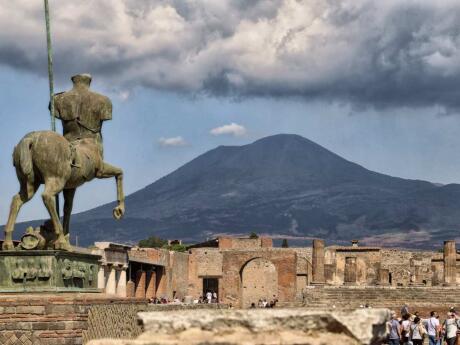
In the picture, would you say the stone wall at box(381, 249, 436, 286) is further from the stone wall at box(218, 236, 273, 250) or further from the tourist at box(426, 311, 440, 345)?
the tourist at box(426, 311, 440, 345)

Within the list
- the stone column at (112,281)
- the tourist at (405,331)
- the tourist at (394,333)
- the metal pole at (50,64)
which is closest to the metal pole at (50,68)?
the metal pole at (50,64)

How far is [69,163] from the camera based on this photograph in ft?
39.3

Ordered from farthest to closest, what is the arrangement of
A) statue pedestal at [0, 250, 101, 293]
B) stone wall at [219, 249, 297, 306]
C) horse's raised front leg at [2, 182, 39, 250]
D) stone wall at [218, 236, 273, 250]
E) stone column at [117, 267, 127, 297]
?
stone wall at [218, 236, 273, 250] < stone wall at [219, 249, 297, 306] < stone column at [117, 267, 127, 297] < horse's raised front leg at [2, 182, 39, 250] < statue pedestal at [0, 250, 101, 293]

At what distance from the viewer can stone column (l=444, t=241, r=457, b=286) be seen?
189 feet

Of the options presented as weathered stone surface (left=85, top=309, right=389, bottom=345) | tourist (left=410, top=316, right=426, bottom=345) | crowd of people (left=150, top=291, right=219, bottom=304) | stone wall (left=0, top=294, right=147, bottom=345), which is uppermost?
weathered stone surface (left=85, top=309, right=389, bottom=345)

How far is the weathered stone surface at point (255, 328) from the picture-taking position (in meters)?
4.43

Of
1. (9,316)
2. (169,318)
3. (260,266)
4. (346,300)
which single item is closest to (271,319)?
(169,318)

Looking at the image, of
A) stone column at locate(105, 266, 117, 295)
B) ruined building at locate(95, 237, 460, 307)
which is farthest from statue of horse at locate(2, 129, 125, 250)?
stone column at locate(105, 266, 117, 295)

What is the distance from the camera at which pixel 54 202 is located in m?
12.0

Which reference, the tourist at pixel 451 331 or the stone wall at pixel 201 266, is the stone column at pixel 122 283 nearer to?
the stone wall at pixel 201 266

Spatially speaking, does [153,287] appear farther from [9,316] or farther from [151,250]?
[9,316]

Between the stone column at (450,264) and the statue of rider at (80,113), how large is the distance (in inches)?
1847

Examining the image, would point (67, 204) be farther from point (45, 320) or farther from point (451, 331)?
point (451, 331)

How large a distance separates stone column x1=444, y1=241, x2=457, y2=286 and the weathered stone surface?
54.1m
